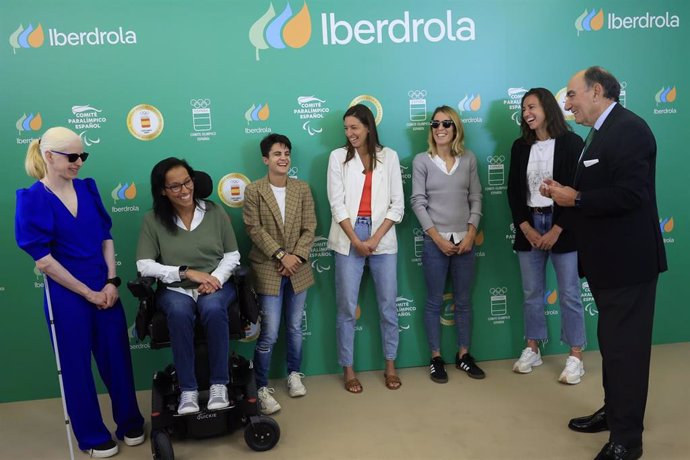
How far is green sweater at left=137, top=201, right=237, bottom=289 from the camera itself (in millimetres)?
2984

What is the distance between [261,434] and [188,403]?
0.40 meters

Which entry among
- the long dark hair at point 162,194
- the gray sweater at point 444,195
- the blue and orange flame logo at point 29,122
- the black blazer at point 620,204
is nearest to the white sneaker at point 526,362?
the gray sweater at point 444,195

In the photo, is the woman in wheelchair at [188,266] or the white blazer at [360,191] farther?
the white blazer at [360,191]

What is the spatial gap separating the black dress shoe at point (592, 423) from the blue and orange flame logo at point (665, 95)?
227 cm

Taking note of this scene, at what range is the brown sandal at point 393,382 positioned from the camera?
3527 millimetres

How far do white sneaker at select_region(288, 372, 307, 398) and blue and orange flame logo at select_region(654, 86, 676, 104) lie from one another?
310 cm

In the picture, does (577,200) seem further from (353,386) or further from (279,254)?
(353,386)

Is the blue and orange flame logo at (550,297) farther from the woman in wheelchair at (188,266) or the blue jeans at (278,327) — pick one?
the woman in wheelchair at (188,266)

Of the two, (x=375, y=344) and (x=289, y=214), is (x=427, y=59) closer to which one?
(x=289, y=214)

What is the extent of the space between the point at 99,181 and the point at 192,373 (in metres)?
1.44

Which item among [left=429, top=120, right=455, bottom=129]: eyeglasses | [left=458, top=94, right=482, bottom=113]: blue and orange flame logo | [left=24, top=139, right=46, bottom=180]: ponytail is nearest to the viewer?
[left=24, top=139, right=46, bottom=180]: ponytail

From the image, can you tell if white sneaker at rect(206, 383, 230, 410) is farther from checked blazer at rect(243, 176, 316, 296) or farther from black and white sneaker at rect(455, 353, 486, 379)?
black and white sneaker at rect(455, 353, 486, 379)

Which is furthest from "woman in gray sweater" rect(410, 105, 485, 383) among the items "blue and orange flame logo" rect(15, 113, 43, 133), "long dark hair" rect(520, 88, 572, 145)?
"blue and orange flame logo" rect(15, 113, 43, 133)

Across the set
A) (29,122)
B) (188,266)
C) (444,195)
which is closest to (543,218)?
(444,195)
